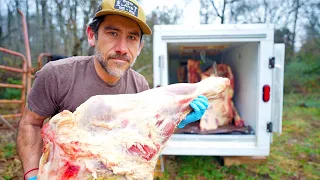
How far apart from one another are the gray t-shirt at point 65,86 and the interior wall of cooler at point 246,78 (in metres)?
2.33

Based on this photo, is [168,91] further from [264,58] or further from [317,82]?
[317,82]

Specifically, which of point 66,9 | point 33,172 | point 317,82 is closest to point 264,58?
point 33,172

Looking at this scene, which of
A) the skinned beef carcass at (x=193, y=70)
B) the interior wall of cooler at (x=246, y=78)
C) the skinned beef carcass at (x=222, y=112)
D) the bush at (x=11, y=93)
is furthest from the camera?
the bush at (x=11, y=93)

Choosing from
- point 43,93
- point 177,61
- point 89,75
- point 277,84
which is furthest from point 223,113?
point 43,93

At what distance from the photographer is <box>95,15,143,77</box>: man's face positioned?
1476 mm

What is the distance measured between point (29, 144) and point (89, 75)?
58 centimetres

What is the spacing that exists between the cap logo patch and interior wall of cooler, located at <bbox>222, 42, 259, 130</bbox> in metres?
2.19

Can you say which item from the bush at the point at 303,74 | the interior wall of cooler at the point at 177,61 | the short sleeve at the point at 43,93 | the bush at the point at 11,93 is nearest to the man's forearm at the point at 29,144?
the short sleeve at the point at 43,93

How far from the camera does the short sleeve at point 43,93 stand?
4.92 feet

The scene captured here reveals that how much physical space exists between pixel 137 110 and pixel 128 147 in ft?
0.74

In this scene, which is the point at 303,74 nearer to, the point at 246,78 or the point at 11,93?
the point at 246,78

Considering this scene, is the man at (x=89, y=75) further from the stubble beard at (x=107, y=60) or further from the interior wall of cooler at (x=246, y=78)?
the interior wall of cooler at (x=246, y=78)

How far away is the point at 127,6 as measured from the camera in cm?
143

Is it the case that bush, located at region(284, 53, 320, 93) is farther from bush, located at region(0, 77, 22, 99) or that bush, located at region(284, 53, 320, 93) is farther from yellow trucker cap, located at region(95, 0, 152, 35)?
yellow trucker cap, located at region(95, 0, 152, 35)
